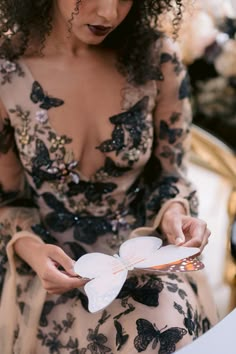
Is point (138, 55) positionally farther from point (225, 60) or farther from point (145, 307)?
point (225, 60)

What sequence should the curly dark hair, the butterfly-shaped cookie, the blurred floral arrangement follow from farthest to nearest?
the blurred floral arrangement
the curly dark hair
the butterfly-shaped cookie

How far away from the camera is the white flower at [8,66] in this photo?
1.01m

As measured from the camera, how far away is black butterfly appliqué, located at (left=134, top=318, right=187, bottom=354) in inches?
35.2

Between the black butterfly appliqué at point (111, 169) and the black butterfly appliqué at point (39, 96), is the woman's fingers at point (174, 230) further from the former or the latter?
the black butterfly appliqué at point (39, 96)

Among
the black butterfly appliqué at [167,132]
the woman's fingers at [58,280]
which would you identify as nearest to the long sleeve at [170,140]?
the black butterfly appliqué at [167,132]

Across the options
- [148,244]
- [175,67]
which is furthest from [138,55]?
[148,244]

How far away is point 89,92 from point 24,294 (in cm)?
34

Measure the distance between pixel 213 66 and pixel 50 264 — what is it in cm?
117

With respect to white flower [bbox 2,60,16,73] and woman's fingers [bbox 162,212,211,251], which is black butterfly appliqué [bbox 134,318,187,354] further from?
white flower [bbox 2,60,16,73]

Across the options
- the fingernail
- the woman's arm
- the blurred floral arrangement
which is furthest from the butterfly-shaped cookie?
the blurred floral arrangement

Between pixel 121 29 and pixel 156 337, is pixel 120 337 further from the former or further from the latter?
pixel 121 29

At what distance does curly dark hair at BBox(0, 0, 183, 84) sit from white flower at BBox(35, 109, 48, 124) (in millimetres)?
96

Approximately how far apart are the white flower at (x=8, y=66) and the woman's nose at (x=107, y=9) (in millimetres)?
181

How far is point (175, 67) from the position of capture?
1107mm
